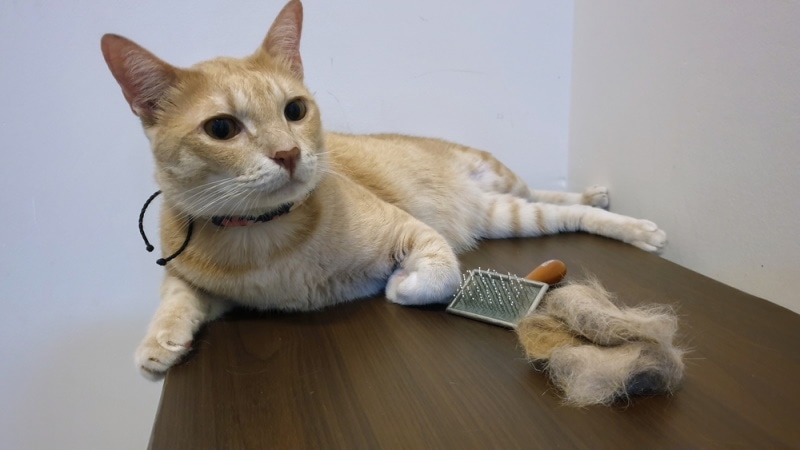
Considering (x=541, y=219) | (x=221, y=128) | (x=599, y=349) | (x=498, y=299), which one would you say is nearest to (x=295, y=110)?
(x=221, y=128)

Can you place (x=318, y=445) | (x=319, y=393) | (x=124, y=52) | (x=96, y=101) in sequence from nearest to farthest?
(x=318, y=445)
(x=319, y=393)
(x=124, y=52)
(x=96, y=101)

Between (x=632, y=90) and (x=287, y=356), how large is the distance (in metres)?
1.27

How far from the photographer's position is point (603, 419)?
624 millimetres

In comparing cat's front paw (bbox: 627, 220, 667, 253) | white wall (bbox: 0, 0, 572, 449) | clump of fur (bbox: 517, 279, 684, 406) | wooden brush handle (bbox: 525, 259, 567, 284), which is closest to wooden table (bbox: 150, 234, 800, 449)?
clump of fur (bbox: 517, 279, 684, 406)

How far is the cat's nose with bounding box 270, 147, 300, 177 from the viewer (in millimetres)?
844

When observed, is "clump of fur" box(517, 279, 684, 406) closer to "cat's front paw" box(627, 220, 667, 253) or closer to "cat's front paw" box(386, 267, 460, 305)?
"cat's front paw" box(386, 267, 460, 305)

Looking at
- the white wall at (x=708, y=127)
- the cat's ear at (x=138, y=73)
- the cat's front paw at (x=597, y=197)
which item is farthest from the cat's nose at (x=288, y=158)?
the cat's front paw at (x=597, y=197)

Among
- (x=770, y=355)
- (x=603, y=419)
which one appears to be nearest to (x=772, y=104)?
(x=770, y=355)

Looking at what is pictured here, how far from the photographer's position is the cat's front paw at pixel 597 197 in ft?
5.36

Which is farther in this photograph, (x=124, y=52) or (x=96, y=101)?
(x=96, y=101)

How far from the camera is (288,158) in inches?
33.4

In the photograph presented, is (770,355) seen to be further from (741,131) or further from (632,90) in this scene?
(632,90)

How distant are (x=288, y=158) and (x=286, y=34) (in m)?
0.36

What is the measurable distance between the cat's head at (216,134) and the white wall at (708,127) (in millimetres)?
950
